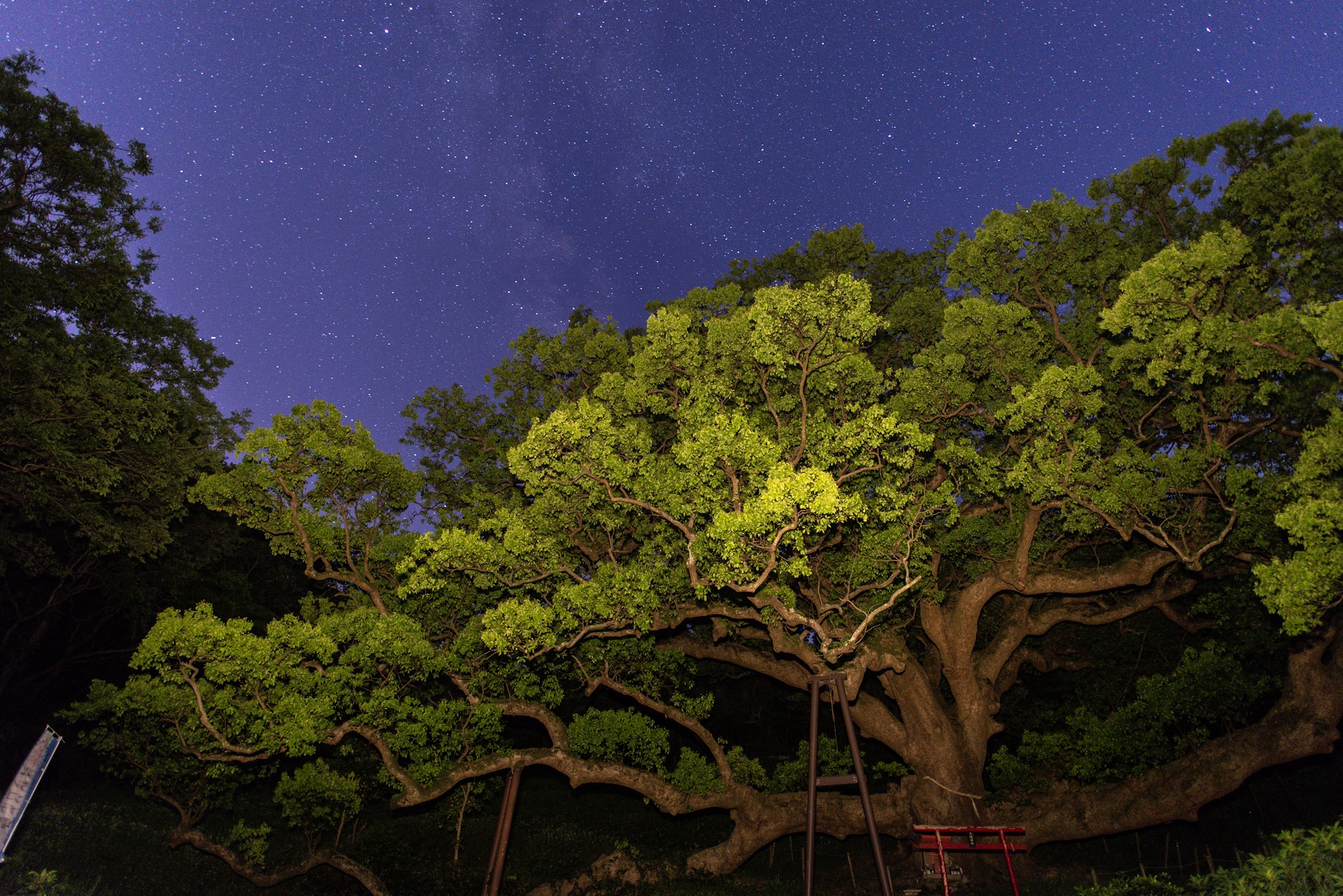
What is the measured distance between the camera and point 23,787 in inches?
240

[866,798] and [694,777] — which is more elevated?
[694,777]

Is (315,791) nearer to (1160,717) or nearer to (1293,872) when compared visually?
(1293,872)

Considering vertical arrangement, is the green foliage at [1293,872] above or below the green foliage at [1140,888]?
above

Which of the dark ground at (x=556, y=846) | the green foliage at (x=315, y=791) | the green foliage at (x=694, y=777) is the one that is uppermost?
the green foliage at (x=694, y=777)

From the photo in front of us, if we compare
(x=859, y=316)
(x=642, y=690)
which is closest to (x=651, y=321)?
(x=859, y=316)

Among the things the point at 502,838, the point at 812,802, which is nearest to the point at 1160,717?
the point at 812,802

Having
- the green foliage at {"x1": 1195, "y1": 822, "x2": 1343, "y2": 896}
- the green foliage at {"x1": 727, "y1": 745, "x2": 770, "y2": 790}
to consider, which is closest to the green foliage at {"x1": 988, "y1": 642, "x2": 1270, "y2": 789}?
the green foliage at {"x1": 727, "y1": 745, "x2": 770, "y2": 790}

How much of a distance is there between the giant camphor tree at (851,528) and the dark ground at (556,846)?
1.88 m

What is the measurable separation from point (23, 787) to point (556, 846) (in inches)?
696

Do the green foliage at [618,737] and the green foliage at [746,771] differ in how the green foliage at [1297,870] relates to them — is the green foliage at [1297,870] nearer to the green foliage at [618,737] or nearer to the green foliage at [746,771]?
the green foliage at [746,771]

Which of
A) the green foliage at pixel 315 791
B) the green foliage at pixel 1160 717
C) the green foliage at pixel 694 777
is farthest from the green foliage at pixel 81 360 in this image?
the green foliage at pixel 1160 717

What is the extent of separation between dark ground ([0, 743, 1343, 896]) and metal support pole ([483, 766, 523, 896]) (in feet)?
15.7

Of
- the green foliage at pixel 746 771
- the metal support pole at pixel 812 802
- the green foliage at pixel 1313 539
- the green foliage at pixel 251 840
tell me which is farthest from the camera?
the green foliage at pixel 746 771

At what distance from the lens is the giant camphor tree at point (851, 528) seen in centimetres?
1100
